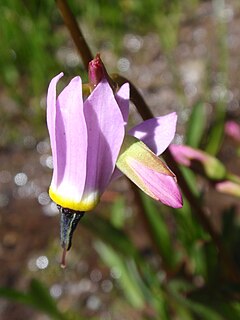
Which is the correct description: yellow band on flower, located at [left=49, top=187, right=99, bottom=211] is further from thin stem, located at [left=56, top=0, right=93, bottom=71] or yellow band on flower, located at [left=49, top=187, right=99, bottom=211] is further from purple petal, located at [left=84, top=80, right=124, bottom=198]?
thin stem, located at [left=56, top=0, right=93, bottom=71]

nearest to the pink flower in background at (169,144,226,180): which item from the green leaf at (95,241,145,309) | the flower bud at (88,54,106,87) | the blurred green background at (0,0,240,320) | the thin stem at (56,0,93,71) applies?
the blurred green background at (0,0,240,320)

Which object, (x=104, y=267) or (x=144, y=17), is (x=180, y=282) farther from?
(x=144, y=17)

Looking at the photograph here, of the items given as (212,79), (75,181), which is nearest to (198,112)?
(212,79)

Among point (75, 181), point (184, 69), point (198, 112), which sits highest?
point (75, 181)

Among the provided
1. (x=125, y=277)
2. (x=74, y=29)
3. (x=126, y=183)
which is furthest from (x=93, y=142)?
(x=126, y=183)

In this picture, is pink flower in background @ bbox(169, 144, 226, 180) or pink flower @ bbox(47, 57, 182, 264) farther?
pink flower in background @ bbox(169, 144, 226, 180)

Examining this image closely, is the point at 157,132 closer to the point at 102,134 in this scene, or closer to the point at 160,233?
the point at 102,134

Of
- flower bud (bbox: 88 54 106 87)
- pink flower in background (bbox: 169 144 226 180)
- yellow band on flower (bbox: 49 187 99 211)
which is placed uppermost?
flower bud (bbox: 88 54 106 87)
